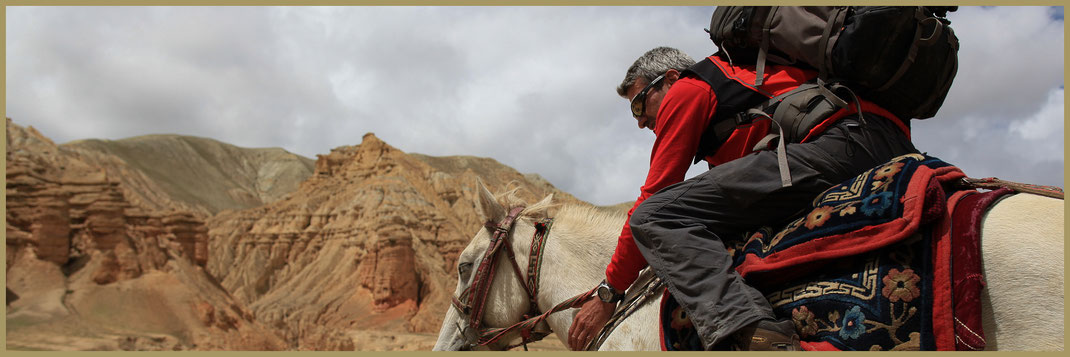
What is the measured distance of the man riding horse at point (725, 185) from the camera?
243 centimetres

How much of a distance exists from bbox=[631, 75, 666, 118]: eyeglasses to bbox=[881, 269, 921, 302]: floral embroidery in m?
1.47

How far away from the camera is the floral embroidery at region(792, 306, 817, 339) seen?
2309 mm

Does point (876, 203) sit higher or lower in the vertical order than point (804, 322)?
higher

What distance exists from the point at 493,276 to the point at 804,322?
6.71 feet

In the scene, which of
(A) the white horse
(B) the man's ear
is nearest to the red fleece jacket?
(B) the man's ear

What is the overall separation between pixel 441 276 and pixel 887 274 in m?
32.5

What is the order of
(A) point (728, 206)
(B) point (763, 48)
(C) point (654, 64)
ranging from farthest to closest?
1. (C) point (654, 64)
2. (B) point (763, 48)
3. (A) point (728, 206)

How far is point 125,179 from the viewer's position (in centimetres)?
7862

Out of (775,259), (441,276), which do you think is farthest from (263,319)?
(775,259)

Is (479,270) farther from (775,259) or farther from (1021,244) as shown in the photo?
(1021,244)

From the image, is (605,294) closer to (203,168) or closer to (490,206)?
(490,206)

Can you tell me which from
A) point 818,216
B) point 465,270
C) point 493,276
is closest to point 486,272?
point 493,276

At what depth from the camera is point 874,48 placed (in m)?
2.50

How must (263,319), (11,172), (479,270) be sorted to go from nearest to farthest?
1. (479,270)
2. (11,172)
3. (263,319)
